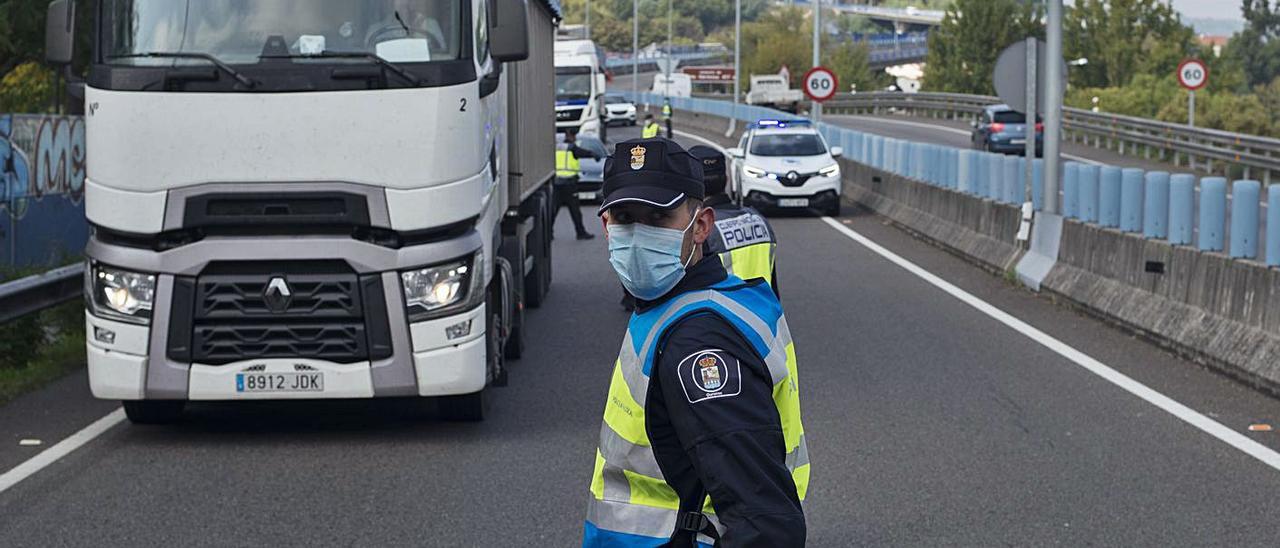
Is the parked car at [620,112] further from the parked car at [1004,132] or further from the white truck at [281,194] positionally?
the white truck at [281,194]

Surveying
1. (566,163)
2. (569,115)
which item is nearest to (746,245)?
(566,163)

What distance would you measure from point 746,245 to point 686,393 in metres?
5.84

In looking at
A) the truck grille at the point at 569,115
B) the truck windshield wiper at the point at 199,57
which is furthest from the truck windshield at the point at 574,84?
the truck windshield wiper at the point at 199,57

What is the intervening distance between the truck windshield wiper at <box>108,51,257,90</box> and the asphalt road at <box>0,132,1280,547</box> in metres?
2.01

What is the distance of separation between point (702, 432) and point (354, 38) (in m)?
7.15

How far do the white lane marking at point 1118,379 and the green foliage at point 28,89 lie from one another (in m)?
17.7

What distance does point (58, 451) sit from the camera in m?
10.2

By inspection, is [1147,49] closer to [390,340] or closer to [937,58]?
[937,58]

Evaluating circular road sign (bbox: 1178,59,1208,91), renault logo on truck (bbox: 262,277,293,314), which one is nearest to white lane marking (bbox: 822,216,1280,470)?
renault logo on truck (bbox: 262,277,293,314)

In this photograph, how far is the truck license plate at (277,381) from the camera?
1009 centimetres

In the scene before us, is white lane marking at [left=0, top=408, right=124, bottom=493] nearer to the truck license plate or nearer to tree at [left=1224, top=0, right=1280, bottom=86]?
the truck license plate

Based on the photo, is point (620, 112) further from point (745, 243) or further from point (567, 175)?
point (745, 243)

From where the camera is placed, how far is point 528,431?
10.7m

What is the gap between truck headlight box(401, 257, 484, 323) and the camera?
10133 mm
